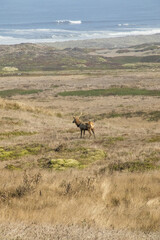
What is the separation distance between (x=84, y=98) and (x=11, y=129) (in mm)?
29063

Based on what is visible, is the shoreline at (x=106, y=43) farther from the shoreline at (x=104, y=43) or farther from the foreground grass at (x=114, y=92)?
the foreground grass at (x=114, y=92)

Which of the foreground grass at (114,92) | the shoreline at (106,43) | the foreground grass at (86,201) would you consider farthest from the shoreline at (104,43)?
the foreground grass at (86,201)

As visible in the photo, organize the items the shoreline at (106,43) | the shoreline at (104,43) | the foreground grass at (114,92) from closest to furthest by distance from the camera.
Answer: the foreground grass at (114,92)
the shoreline at (104,43)
the shoreline at (106,43)

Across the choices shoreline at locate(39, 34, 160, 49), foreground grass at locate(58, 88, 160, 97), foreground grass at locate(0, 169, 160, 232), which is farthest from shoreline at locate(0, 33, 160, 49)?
foreground grass at locate(0, 169, 160, 232)

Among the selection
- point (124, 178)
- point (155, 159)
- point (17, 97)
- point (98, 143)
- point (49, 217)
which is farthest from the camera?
point (17, 97)

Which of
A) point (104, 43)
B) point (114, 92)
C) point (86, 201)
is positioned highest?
point (104, 43)

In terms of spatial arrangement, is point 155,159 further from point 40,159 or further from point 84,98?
point 84,98

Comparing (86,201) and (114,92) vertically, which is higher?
(86,201)

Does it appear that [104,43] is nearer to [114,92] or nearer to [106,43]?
[106,43]

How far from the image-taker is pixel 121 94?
5441 cm

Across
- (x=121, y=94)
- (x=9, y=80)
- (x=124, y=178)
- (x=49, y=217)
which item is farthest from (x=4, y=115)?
(x=9, y=80)

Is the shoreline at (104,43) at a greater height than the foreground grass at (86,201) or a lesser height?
greater

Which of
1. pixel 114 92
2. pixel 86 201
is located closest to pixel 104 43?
pixel 114 92

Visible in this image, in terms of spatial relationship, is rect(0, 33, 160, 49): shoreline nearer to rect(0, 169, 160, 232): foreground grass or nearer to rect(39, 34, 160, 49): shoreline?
rect(39, 34, 160, 49): shoreline
